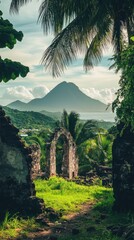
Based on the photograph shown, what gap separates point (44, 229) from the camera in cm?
929

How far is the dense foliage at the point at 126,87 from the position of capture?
6.73 metres

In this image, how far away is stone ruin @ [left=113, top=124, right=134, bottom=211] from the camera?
1084 centimetres

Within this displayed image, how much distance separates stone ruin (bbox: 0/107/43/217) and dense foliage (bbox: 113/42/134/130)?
4082mm

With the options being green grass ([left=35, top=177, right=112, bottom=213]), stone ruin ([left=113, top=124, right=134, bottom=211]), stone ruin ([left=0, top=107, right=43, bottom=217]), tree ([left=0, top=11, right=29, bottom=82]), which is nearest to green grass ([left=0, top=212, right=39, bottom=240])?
stone ruin ([left=0, top=107, right=43, bottom=217])

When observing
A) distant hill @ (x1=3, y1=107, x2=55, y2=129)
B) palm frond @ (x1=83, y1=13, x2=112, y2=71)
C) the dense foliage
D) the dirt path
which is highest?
distant hill @ (x1=3, y1=107, x2=55, y2=129)

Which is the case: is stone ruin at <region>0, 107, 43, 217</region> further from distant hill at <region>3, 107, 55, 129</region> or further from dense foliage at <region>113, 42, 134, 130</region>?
distant hill at <region>3, 107, 55, 129</region>

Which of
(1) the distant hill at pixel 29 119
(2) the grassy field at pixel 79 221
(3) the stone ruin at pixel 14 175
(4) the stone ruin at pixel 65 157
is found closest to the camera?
(2) the grassy field at pixel 79 221

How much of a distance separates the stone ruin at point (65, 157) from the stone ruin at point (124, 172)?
28.6ft

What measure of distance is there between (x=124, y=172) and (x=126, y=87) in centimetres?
463

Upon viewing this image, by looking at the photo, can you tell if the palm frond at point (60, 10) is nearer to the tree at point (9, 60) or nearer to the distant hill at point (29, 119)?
the tree at point (9, 60)

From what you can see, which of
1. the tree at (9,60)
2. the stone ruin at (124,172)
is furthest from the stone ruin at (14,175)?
the tree at (9,60)

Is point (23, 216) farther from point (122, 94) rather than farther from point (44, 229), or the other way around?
point (122, 94)

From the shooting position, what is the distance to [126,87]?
6.96 m

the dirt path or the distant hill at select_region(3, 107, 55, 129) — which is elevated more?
the distant hill at select_region(3, 107, 55, 129)
